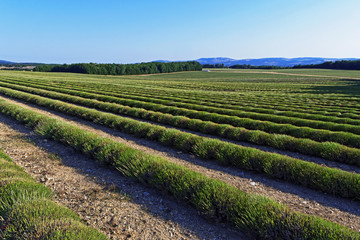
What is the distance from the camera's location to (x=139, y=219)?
418 centimetres

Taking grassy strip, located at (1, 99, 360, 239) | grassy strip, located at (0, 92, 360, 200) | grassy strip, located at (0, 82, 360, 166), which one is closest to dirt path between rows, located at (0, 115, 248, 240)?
Result: grassy strip, located at (1, 99, 360, 239)

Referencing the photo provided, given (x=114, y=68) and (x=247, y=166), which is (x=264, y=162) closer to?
(x=247, y=166)

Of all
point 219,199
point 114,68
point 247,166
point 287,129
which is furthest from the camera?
point 114,68

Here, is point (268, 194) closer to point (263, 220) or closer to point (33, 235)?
point (263, 220)

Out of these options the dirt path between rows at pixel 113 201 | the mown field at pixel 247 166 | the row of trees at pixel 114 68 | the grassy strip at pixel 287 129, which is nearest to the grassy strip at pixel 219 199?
the mown field at pixel 247 166

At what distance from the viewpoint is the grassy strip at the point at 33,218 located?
3191mm

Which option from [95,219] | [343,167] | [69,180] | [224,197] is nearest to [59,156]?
[69,180]

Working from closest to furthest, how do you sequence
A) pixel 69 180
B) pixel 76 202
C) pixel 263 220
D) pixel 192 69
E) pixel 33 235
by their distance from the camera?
pixel 33 235 → pixel 263 220 → pixel 76 202 → pixel 69 180 → pixel 192 69

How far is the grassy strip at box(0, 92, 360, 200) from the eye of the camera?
529 cm

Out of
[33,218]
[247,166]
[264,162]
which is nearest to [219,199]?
[247,166]

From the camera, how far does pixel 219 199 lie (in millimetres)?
4285

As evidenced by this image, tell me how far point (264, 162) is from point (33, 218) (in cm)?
539

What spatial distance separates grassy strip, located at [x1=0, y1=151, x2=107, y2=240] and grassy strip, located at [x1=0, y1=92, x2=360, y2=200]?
4.45 meters

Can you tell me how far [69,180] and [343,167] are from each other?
783 centimetres
